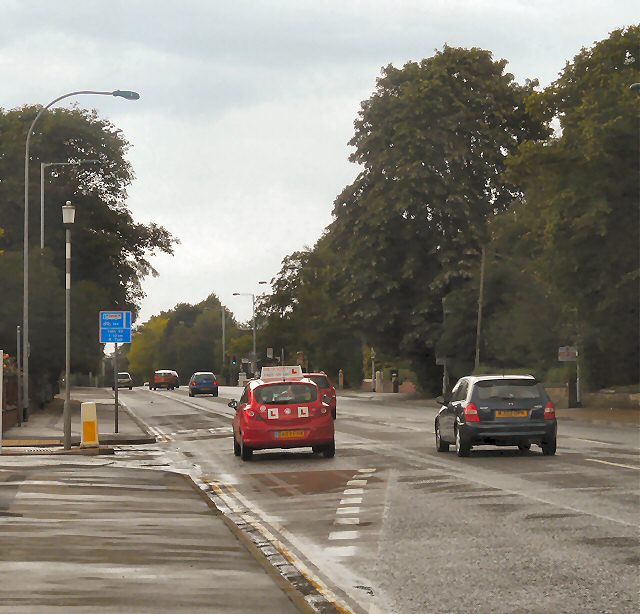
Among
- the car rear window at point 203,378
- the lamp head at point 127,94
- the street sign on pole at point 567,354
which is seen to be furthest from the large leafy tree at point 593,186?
the car rear window at point 203,378

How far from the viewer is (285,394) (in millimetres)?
27359

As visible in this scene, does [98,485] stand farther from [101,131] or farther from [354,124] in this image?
[354,124]

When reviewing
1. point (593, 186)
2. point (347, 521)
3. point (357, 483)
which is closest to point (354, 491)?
point (357, 483)

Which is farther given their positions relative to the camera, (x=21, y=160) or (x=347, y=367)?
(x=347, y=367)

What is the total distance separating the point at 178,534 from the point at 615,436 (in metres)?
22.8

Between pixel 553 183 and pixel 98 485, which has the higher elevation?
pixel 553 183

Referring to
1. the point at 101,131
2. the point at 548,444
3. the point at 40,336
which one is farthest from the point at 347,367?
the point at 548,444

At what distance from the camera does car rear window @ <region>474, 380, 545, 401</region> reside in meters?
26.3

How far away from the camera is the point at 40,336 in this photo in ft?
185

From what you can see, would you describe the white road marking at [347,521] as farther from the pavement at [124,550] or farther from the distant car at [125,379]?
the distant car at [125,379]

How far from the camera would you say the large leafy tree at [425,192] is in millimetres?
72125

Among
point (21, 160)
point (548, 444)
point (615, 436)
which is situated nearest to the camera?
point (548, 444)

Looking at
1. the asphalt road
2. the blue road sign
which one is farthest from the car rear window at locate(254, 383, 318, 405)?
the blue road sign

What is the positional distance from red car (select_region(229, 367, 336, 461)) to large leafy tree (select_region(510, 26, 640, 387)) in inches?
765
